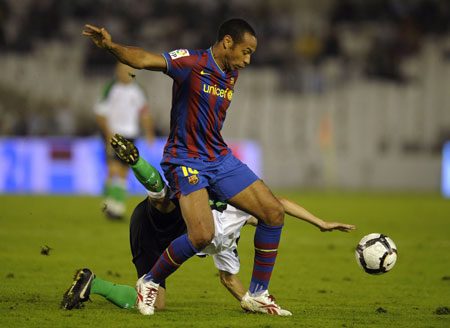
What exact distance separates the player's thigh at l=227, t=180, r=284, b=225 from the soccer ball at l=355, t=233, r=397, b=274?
2.58 feet

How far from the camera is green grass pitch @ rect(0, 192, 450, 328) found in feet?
15.6

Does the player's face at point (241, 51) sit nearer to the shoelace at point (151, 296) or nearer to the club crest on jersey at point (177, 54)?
the club crest on jersey at point (177, 54)

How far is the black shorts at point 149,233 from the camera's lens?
530 cm

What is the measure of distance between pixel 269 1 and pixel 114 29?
15.8ft

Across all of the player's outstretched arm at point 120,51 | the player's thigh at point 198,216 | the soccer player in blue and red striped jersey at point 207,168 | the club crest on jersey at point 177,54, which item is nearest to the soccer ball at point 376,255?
the soccer player in blue and red striped jersey at point 207,168

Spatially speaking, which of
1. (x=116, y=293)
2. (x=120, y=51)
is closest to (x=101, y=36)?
(x=120, y=51)

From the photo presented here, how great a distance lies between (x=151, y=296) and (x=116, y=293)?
30cm

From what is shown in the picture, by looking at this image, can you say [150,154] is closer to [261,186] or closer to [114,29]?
[114,29]

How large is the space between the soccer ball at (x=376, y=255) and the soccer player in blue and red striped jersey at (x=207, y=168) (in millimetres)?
716

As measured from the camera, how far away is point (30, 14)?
20.9m

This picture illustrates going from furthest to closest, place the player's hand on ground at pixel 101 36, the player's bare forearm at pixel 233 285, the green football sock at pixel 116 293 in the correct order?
the player's bare forearm at pixel 233 285
the green football sock at pixel 116 293
the player's hand on ground at pixel 101 36

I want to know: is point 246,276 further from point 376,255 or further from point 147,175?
point 147,175

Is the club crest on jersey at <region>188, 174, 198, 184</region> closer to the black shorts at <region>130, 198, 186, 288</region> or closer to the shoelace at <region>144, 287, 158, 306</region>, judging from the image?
the black shorts at <region>130, 198, 186, 288</region>

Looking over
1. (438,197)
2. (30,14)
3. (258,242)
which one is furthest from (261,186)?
(30,14)
